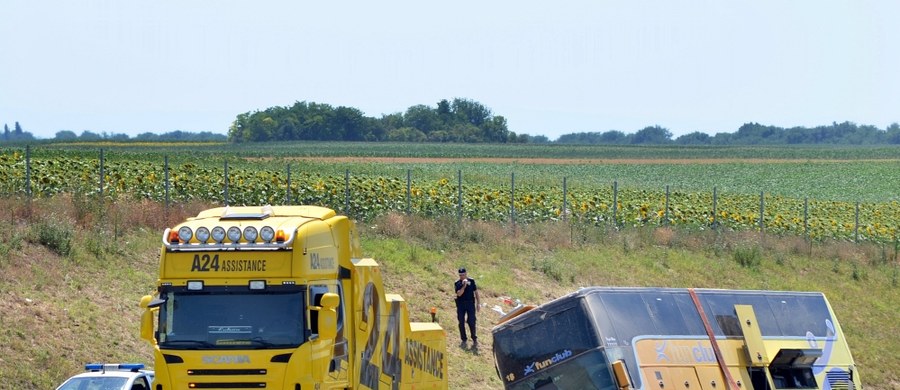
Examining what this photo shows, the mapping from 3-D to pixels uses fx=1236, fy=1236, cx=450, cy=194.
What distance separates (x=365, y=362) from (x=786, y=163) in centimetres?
9472

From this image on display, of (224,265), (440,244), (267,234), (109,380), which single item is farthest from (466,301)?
(224,265)

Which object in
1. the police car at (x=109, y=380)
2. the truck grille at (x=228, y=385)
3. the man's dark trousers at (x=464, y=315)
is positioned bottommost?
the man's dark trousers at (x=464, y=315)

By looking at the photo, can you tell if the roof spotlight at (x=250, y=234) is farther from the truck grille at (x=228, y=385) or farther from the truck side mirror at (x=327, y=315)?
the truck grille at (x=228, y=385)

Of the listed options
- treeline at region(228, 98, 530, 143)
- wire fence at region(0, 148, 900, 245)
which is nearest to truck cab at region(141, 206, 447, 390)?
wire fence at region(0, 148, 900, 245)

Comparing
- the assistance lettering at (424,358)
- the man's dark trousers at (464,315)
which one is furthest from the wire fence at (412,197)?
the assistance lettering at (424,358)

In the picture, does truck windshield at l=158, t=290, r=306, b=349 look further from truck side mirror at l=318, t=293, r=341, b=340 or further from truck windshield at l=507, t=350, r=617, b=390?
truck windshield at l=507, t=350, r=617, b=390

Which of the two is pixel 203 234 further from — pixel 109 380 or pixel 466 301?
pixel 466 301

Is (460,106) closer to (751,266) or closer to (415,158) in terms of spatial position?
(415,158)

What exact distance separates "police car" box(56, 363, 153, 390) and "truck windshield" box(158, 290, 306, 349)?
3244 millimetres

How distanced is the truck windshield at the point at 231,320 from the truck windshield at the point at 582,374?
423 cm

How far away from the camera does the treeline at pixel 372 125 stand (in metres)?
124

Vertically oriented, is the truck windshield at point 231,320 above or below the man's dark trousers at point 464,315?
above

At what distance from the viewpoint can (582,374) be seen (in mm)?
15555

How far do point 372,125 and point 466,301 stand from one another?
109m
